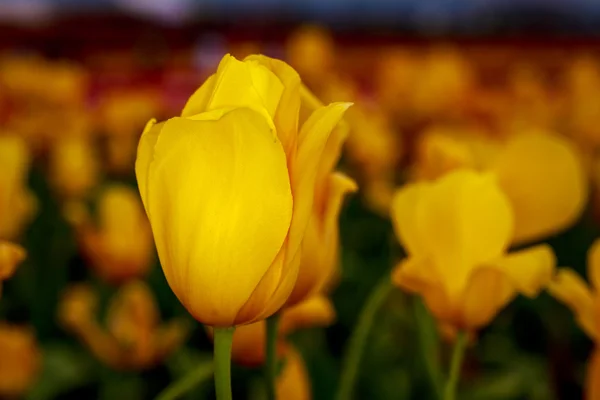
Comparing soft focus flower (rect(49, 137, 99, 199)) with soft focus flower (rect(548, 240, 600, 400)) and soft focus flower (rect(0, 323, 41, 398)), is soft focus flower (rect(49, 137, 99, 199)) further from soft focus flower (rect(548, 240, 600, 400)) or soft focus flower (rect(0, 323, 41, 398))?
soft focus flower (rect(548, 240, 600, 400))

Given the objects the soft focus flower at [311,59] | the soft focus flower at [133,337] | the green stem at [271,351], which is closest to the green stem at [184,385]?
the green stem at [271,351]

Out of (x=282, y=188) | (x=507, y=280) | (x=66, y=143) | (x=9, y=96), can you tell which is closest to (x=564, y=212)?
(x=507, y=280)

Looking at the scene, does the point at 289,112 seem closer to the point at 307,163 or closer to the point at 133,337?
the point at 307,163

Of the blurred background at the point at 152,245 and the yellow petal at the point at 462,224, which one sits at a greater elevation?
the yellow petal at the point at 462,224

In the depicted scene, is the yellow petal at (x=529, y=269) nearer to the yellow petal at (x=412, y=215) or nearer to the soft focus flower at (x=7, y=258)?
the yellow petal at (x=412, y=215)

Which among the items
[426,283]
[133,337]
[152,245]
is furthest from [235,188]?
[152,245]

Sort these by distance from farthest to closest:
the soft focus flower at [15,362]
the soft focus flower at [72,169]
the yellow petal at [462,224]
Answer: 1. the soft focus flower at [72,169]
2. the soft focus flower at [15,362]
3. the yellow petal at [462,224]

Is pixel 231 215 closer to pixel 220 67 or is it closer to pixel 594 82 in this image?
pixel 220 67
